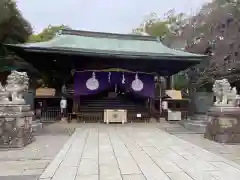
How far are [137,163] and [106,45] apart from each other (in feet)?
32.7

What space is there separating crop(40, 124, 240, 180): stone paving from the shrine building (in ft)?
19.8

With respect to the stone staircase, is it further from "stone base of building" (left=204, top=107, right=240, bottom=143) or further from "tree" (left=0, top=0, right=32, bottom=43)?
"tree" (left=0, top=0, right=32, bottom=43)

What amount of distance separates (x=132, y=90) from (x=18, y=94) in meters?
6.90

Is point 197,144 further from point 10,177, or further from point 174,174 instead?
point 10,177

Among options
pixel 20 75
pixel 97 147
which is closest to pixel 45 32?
Result: pixel 20 75

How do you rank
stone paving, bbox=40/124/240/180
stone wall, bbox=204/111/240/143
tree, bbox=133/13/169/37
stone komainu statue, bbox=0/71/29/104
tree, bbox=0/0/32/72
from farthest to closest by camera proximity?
1. tree, bbox=133/13/169/37
2. tree, bbox=0/0/32/72
3. stone wall, bbox=204/111/240/143
4. stone komainu statue, bbox=0/71/29/104
5. stone paving, bbox=40/124/240/180

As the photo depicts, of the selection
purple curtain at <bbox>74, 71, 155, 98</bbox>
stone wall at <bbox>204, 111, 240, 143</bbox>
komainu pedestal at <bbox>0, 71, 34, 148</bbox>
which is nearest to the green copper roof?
purple curtain at <bbox>74, 71, 155, 98</bbox>

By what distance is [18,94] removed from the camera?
299 inches

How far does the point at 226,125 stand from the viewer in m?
7.78

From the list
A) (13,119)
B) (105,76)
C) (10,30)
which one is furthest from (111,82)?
(10,30)

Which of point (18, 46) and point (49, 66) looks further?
point (49, 66)

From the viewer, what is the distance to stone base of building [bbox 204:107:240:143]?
767 cm

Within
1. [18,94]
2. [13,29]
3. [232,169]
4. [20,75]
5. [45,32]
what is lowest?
[232,169]

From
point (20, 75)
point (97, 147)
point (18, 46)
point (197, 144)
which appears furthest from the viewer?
point (18, 46)
